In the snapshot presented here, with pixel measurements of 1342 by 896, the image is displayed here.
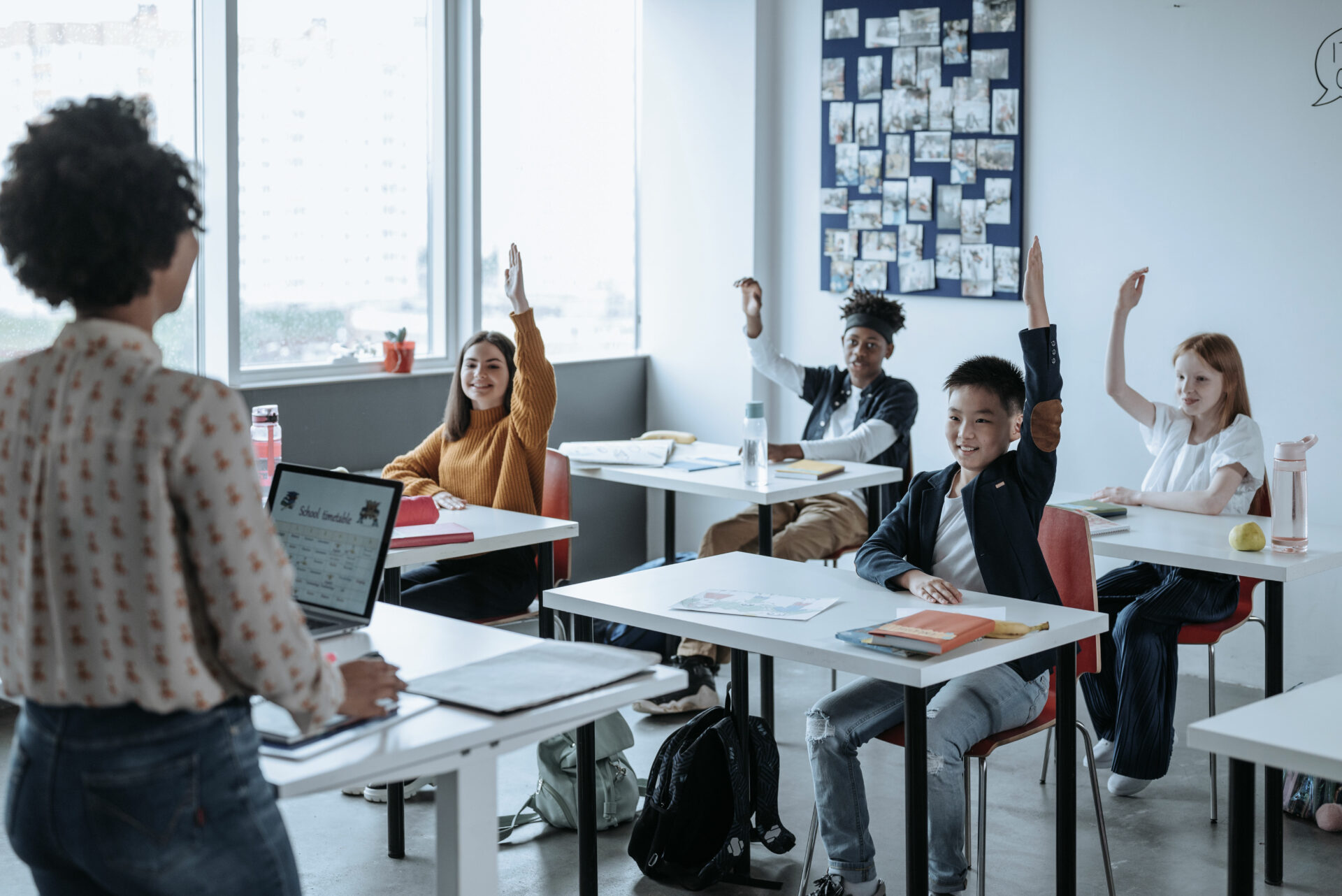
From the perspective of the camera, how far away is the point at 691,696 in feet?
13.5

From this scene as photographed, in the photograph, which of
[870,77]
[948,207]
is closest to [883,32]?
[870,77]

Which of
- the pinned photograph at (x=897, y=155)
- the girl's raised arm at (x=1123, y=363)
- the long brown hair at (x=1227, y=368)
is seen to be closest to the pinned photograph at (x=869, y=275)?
the pinned photograph at (x=897, y=155)

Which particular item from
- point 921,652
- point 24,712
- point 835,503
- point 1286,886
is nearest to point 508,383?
point 835,503

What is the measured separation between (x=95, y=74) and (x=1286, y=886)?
3.98 m

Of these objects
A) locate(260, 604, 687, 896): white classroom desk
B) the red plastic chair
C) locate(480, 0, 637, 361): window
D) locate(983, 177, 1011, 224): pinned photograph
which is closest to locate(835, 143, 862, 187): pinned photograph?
locate(983, 177, 1011, 224): pinned photograph

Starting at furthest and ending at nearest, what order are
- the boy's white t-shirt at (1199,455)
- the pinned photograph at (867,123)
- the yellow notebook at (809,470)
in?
the pinned photograph at (867,123) → the yellow notebook at (809,470) → the boy's white t-shirt at (1199,455)

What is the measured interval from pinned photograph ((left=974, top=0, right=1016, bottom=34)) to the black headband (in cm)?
117

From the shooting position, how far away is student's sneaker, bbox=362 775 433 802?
11.1 feet

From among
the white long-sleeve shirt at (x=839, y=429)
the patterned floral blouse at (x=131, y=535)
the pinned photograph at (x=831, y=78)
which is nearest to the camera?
the patterned floral blouse at (x=131, y=535)

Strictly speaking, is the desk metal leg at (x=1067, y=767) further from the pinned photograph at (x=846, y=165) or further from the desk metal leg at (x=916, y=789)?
the pinned photograph at (x=846, y=165)

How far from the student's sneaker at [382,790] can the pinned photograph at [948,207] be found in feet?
9.39

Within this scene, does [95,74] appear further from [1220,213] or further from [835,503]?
[1220,213]

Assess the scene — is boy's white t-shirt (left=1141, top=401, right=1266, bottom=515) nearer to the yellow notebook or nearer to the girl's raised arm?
the girl's raised arm

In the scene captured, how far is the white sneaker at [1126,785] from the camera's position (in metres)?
3.42
